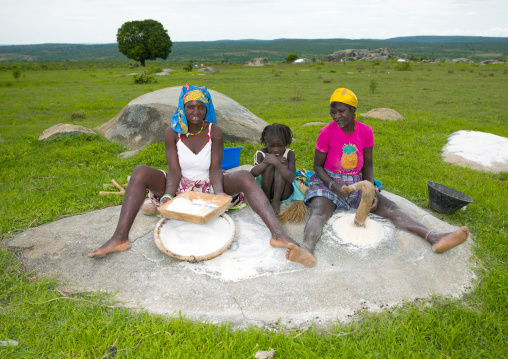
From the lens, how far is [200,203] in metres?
2.64

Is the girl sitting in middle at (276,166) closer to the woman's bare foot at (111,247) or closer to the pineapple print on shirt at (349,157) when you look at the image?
the pineapple print on shirt at (349,157)

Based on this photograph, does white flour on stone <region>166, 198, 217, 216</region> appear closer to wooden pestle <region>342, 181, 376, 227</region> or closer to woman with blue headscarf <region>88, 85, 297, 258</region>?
woman with blue headscarf <region>88, 85, 297, 258</region>

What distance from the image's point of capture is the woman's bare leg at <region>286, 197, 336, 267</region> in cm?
236

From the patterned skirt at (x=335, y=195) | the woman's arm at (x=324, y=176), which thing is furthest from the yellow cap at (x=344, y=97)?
the patterned skirt at (x=335, y=195)

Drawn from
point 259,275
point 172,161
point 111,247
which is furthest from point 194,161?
point 259,275

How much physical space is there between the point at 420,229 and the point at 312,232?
837 millimetres

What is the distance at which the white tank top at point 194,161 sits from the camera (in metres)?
2.93

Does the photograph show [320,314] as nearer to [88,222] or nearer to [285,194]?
[285,194]

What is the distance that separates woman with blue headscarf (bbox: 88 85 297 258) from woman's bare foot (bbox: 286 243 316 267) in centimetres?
28

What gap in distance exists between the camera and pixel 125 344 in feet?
6.11

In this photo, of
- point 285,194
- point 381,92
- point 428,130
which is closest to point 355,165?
point 285,194

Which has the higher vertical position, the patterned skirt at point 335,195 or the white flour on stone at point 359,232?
the patterned skirt at point 335,195

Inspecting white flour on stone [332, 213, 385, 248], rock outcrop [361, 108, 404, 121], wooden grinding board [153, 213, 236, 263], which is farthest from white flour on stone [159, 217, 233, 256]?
rock outcrop [361, 108, 404, 121]

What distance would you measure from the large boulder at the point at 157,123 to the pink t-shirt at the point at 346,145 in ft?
9.17
